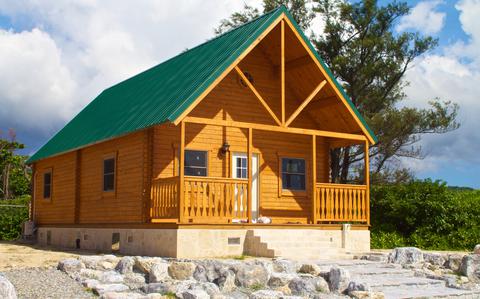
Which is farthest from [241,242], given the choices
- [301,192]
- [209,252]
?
[301,192]

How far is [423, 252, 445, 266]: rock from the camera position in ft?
53.8

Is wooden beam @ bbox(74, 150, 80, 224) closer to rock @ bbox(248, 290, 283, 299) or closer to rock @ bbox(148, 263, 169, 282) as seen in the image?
rock @ bbox(148, 263, 169, 282)

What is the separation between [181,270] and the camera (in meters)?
12.2

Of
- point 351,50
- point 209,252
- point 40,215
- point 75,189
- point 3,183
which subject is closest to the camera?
point 209,252

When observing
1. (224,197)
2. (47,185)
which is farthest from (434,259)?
(47,185)

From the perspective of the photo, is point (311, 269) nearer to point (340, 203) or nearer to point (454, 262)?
point (454, 262)

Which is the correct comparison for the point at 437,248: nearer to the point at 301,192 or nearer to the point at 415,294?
the point at 301,192

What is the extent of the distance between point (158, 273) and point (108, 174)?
8.21 metres

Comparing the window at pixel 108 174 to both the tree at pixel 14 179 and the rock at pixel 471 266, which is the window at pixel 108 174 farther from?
the tree at pixel 14 179

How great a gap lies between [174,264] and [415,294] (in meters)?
4.75

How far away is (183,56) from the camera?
68.2 ft

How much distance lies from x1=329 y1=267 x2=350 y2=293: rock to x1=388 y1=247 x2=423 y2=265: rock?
3848 mm

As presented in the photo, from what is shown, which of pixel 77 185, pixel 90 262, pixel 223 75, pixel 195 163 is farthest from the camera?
pixel 77 185

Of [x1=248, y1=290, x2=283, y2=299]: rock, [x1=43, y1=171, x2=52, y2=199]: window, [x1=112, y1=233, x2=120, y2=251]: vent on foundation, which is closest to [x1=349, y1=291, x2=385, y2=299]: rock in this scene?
[x1=248, y1=290, x2=283, y2=299]: rock
